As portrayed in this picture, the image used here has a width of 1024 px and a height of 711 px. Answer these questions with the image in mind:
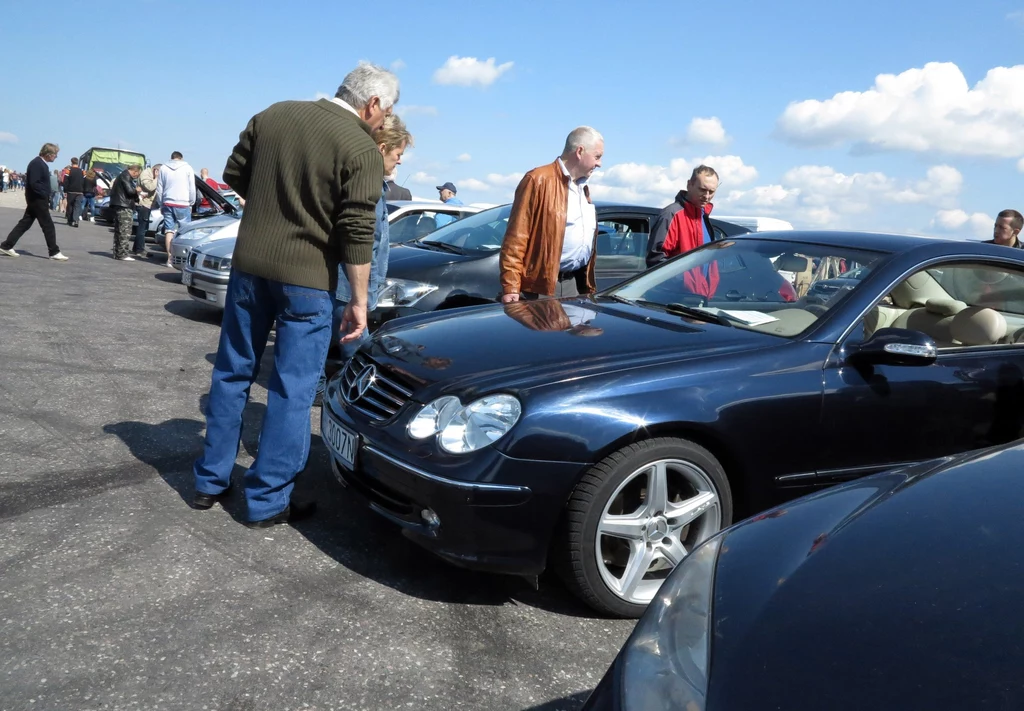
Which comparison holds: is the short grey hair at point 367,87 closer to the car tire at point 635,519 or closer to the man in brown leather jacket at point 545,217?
the man in brown leather jacket at point 545,217

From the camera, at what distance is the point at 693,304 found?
4.16 metres

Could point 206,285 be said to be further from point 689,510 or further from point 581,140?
point 689,510

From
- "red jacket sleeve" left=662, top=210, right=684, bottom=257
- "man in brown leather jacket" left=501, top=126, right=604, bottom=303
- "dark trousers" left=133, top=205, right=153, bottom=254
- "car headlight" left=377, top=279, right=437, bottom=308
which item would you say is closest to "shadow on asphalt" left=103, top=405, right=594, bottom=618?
"man in brown leather jacket" left=501, top=126, right=604, bottom=303

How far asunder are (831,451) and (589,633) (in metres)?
1.18

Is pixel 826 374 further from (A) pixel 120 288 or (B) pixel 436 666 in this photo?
(A) pixel 120 288

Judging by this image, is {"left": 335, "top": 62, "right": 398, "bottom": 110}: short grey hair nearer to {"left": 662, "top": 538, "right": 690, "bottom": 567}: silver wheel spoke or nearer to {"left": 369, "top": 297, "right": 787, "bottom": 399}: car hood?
{"left": 369, "top": 297, "right": 787, "bottom": 399}: car hood

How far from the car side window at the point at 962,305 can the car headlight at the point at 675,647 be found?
2327mm

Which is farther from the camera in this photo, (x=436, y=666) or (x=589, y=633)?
(x=589, y=633)

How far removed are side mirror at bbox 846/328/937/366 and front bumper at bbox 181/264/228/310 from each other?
20.4 feet

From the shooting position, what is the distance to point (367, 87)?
12.3 feet

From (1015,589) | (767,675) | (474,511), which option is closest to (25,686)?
(474,511)

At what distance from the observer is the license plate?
11.1ft

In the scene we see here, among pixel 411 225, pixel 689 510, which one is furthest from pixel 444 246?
pixel 689 510

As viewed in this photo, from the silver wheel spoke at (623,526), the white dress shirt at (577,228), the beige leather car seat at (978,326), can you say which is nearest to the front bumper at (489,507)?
the silver wheel spoke at (623,526)
